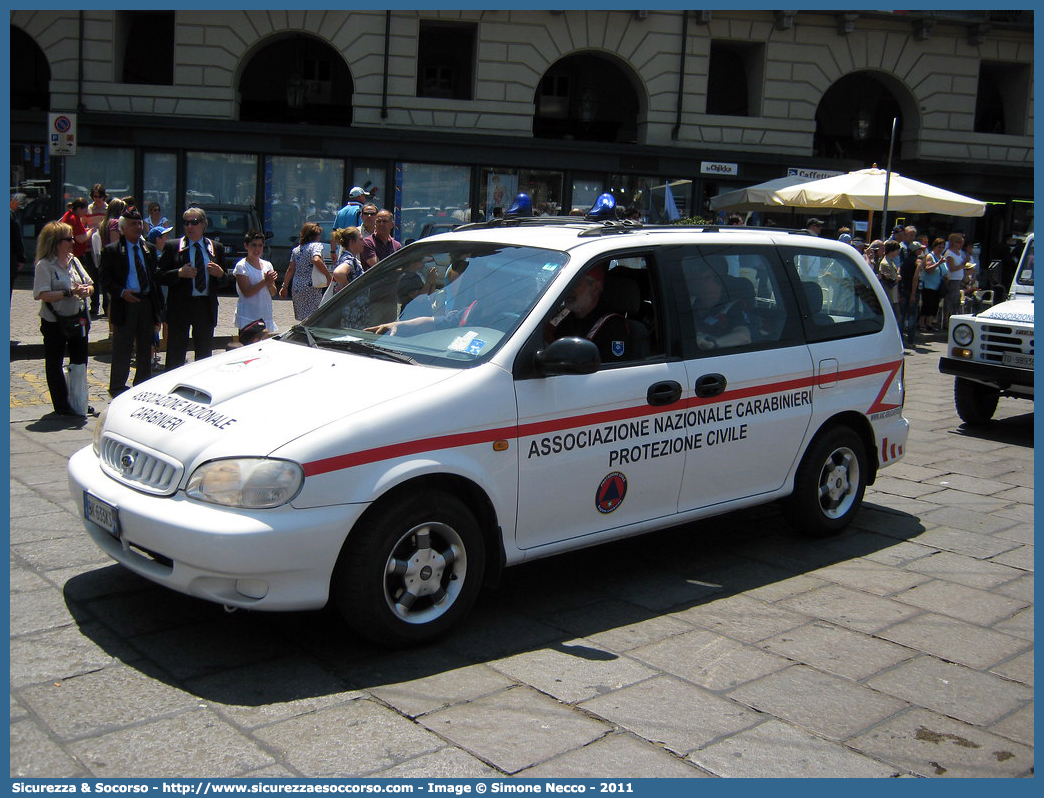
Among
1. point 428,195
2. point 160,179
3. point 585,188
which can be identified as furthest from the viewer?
point 585,188

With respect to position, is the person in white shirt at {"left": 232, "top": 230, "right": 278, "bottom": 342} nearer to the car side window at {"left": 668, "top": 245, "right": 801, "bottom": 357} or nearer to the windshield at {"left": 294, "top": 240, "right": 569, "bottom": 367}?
the windshield at {"left": 294, "top": 240, "right": 569, "bottom": 367}

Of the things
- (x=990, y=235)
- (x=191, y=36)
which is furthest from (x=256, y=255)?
(x=990, y=235)

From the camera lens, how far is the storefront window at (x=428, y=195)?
25.1 meters

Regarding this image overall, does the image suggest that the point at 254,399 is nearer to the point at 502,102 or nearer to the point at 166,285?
the point at 166,285

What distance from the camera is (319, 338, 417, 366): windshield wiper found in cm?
497

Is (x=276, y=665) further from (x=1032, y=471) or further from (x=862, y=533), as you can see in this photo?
(x=1032, y=471)

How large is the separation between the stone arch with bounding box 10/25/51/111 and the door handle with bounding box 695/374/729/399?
83.3 ft

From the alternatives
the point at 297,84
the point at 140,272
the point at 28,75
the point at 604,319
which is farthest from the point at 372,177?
Result: the point at 604,319

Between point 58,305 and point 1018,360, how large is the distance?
8.79m

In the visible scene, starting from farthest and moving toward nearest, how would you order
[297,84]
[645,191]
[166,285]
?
[297,84] → [645,191] → [166,285]

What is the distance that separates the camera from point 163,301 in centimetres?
1065

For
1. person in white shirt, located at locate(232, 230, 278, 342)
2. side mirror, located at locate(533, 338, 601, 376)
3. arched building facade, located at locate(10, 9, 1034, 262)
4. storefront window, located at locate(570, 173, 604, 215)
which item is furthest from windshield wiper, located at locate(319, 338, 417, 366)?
storefront window, located at locate(570, 173, 604, 215)

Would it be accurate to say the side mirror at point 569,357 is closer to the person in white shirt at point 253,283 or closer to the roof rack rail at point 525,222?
the roof rack rail at point 525,222

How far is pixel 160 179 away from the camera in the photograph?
79.6 feet
